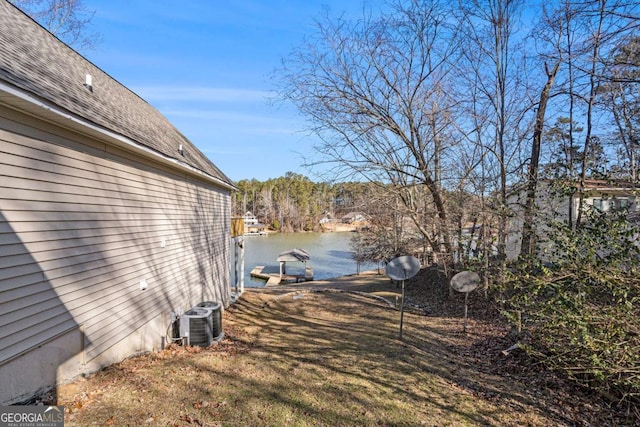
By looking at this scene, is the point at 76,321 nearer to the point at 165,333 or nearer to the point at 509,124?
the point at 165,333

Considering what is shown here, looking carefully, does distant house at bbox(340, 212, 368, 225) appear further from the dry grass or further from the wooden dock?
the wooden dock

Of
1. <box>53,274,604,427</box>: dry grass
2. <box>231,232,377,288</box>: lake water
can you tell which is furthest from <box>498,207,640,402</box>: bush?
<box>231,232,377,288</box>: lake water

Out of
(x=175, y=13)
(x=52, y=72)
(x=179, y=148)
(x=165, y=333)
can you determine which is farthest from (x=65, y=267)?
(x=175, y=13)

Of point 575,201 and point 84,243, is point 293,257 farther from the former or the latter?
point 84,243

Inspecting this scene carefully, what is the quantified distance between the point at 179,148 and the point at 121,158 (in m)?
3.41

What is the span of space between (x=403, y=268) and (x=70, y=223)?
20.5 ft

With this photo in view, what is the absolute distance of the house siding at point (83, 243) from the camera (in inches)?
131

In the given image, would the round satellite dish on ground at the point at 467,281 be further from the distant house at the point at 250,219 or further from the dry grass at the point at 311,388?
the distant house at the point at 250,219

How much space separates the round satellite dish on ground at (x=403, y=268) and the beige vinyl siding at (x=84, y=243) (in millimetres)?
4875

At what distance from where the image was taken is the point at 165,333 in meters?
6.93

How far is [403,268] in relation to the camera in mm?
7820

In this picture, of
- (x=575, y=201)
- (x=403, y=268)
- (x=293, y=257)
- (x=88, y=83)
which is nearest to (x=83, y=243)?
(x=88, y=83)

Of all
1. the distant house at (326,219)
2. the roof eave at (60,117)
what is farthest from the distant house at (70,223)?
the distant house at (326,219)

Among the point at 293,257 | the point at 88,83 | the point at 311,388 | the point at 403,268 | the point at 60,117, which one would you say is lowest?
the point at 293,257
